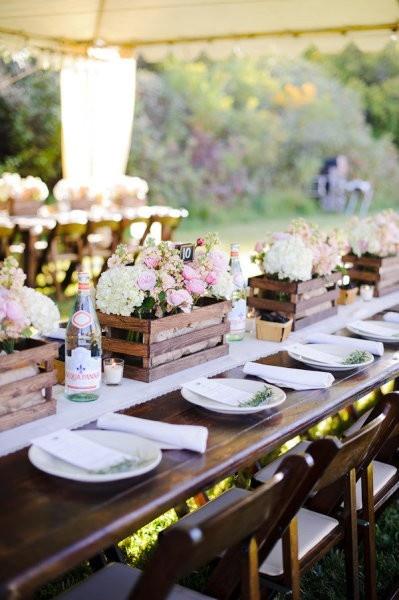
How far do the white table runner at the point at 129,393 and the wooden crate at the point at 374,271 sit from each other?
72 centimetres

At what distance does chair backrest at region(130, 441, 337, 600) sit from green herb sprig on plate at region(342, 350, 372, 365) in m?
0.92

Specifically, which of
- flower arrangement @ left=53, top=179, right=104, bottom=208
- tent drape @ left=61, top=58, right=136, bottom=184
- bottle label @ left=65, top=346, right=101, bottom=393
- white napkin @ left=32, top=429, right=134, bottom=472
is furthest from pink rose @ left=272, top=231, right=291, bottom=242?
tent drape @ left=61, top=58, right=136, bottom=184

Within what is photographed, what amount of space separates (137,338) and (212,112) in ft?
52.4

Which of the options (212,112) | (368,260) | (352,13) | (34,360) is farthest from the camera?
(212,112)

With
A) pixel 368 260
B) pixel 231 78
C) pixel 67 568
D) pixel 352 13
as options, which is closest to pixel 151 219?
pixel 352 13

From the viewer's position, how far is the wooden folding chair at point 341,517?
6.46ft

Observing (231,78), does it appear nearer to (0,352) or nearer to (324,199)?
(324,199)

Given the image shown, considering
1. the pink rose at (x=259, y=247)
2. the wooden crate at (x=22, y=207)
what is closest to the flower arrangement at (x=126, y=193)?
the wooden crate at (x=22, y=207)

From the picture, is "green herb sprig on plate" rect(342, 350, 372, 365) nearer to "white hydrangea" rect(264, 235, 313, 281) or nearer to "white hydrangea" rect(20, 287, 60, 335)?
"white hydrangea" rect(264, 235, 313, 281)

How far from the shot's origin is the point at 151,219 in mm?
8586

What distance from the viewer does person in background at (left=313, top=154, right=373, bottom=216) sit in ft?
63.3

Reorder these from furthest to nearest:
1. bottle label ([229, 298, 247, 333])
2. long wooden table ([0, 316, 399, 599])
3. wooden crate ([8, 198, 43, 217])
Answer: wooden crate ([8, 198, 43, 217])
bottle label ([229, 298, 247, 333])
long wooden table ([0, 316, 399, 599])

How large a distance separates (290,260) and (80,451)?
1.58 m

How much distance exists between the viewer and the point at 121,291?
2.50 meters
